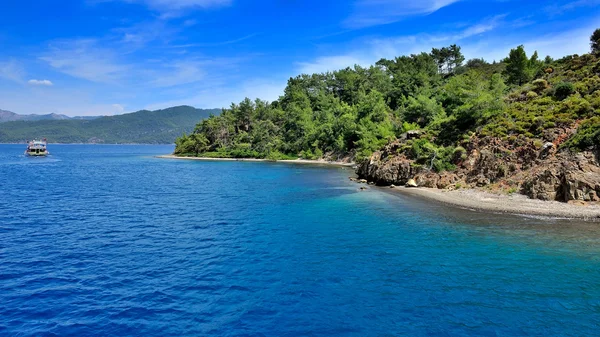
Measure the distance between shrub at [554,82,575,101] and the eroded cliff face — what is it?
12.6 meters

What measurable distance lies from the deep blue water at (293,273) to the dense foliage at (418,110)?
2305 centimetres

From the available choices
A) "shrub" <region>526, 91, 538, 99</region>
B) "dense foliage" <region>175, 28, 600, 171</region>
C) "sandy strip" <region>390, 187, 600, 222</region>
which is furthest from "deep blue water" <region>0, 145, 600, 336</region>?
"shrub" <region>526, 91, 538, 99</region>

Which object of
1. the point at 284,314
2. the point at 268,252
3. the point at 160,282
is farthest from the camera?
the point at 268,252

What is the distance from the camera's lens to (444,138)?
192 feet

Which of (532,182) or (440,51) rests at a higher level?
(440,51)

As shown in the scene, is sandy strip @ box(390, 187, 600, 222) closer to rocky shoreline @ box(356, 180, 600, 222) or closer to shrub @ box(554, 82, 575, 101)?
rocky shoreline @ box(356, 180, 600, 222)

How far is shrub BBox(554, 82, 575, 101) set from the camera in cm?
5119

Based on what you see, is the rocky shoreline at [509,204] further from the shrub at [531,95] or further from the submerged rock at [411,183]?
the shrub at [531,95]

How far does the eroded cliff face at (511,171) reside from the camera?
35.9 metres

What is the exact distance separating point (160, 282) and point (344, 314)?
9.40 metres

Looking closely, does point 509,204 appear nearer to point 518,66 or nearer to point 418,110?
point 418,110

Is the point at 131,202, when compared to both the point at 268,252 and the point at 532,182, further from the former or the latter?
the point at 532,182

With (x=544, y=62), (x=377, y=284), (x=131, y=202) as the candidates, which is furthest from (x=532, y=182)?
(x=544, y=62)

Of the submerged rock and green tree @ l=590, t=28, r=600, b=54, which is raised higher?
green tree @ l=590, t=28, r=600, b=54
